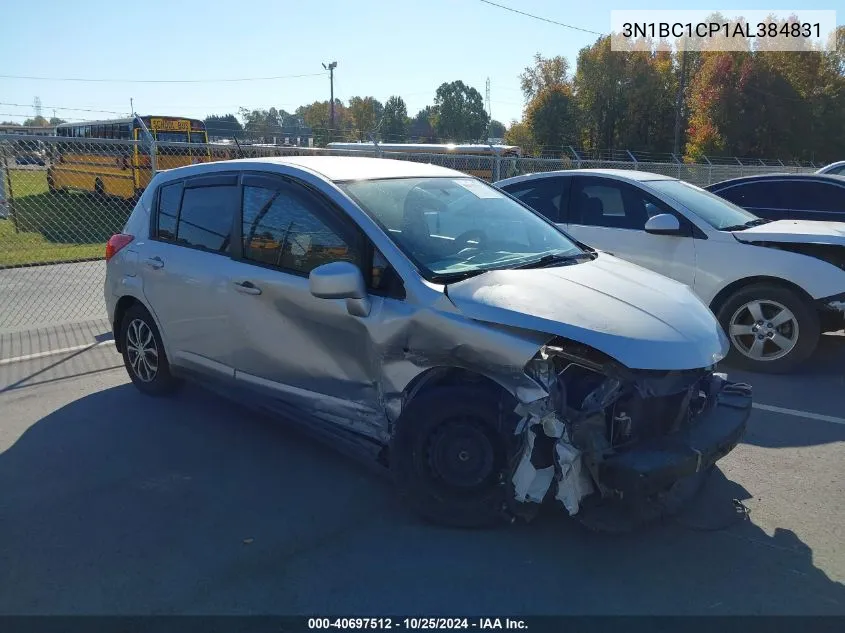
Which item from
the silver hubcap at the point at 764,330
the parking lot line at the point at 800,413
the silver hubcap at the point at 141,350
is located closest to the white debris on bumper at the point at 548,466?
the parking lot line at the point at 800,413

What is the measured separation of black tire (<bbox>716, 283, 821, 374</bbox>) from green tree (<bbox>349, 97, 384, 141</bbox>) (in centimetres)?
6564

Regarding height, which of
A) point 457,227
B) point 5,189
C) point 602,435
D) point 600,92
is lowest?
point 602,435

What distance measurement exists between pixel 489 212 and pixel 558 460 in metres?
1.89

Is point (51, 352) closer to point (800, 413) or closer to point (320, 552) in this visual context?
point (320, 552)

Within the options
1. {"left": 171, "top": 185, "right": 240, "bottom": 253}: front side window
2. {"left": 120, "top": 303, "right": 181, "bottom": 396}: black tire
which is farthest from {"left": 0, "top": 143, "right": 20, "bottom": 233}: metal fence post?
{"left": 171, "top": 185, "right": 240, "bottom": 253}: front side window

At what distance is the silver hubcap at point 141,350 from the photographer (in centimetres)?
535

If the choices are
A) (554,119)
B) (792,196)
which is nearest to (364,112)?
(554,119)

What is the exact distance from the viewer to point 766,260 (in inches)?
236

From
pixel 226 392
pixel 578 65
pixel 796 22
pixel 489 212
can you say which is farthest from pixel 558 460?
pixel 578 65

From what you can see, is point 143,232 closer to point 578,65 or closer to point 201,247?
point 201,247

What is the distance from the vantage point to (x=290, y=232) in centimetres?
417

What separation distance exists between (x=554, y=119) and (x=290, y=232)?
1783 inches

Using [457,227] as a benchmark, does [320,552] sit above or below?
below

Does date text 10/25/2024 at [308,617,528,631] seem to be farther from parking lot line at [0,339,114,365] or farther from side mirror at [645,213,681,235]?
parking lot line at [0,339,114,365]
